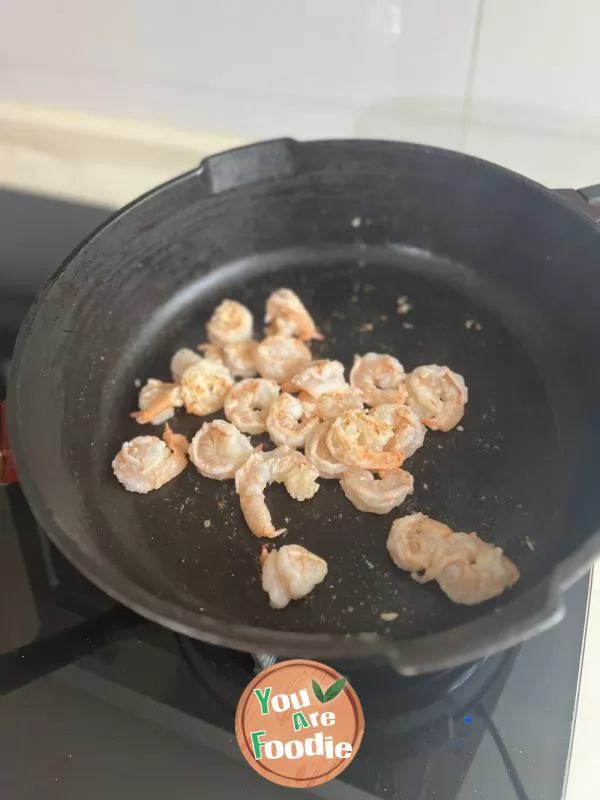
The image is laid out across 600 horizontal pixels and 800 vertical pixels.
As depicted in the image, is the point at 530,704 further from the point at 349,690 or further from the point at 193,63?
the point at 193,63

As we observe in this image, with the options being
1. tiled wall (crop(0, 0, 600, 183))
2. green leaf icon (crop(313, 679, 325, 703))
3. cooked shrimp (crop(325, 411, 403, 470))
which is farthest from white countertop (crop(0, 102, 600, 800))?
green leaf icon (crop(313, 679, 325, 703))

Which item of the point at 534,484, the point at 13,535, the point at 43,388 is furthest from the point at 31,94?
the point at 534,484

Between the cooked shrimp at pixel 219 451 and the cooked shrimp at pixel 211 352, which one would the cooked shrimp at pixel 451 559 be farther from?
the cooked shrimp at pixel 211 352

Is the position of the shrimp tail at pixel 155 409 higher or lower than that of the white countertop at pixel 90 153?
lower

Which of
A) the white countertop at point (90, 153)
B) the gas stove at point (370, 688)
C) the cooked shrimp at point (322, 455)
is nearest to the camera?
the gas stove at point (370, 688)

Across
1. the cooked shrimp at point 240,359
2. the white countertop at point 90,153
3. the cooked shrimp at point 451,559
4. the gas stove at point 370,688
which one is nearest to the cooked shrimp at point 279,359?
the cooked shrimp at point 240,359

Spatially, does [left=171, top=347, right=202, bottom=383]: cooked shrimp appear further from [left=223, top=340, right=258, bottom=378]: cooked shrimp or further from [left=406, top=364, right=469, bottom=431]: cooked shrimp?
[left=406, top=364, right=469, bottom=431]: cooked shrimp
